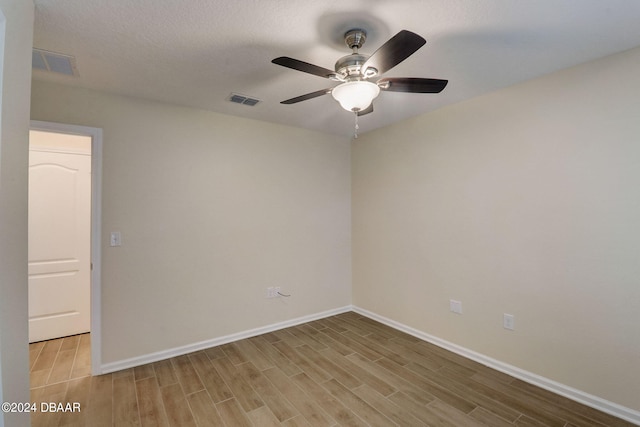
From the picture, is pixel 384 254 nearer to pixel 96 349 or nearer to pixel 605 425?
pixel 605 425

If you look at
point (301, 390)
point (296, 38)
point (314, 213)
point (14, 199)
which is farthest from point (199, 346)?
point (296, 38)

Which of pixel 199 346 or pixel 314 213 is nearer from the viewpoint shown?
pixel 199 346

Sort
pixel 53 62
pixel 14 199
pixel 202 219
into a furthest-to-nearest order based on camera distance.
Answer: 1. pixel 202 219
2. pixel 53 62
3. pixel 14 199

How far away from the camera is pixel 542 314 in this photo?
2.25 meters

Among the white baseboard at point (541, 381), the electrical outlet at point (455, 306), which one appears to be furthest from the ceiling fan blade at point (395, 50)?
the white baseboard at point (541, 381)

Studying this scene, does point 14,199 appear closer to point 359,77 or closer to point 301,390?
point 359,77

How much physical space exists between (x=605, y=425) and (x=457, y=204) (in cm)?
180

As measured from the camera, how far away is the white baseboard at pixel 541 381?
6.22 ft

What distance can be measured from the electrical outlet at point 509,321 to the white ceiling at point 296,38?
1.94m

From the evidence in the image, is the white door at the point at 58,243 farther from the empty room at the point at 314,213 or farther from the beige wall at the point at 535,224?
the beige wall at the point at 535,224

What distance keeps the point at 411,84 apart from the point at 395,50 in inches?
14.6

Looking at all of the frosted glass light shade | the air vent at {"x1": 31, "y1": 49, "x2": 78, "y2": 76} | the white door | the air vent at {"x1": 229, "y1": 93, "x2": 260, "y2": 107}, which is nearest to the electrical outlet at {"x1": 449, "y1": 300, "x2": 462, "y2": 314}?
the frosted glass light shade

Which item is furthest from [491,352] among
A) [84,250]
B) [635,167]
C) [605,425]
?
[84,250]

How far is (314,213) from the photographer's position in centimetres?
372
